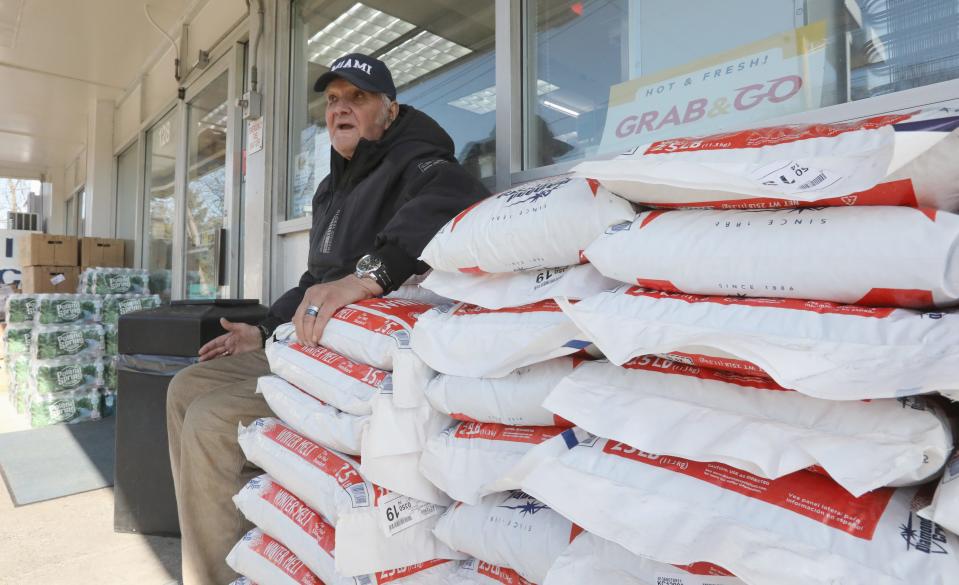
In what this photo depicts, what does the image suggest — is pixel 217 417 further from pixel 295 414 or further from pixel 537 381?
pixel 537 381

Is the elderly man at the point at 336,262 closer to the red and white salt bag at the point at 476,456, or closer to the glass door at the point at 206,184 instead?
the red and white salt bag at the point at 476,456

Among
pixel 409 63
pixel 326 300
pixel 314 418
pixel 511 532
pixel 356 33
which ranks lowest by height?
pixel 511 532

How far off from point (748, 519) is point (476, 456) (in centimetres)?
40

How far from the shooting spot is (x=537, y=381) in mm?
777

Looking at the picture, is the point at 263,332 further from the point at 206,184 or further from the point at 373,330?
the point at 206,184

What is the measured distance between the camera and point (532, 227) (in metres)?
0.78

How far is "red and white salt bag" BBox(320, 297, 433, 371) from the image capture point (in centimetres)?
95

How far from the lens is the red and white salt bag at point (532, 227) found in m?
0.73

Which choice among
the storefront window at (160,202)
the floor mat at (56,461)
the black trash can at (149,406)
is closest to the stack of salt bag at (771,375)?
the black trash can at (149,406)

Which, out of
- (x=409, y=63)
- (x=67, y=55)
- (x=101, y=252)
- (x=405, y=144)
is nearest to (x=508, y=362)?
(x=405, y=144)

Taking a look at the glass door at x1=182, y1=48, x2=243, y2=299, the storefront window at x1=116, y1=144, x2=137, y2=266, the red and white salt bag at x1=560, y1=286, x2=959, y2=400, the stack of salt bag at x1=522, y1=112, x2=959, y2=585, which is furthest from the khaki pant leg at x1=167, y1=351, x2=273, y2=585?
the storefront window at x1=116, y1=144, x2=137, y2=266

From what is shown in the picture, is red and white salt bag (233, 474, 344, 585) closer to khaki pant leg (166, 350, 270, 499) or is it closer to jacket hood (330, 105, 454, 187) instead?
khaki pant leg (166, 350, 270, 499)

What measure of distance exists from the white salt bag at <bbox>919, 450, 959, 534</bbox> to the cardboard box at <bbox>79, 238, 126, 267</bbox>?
6081 mm

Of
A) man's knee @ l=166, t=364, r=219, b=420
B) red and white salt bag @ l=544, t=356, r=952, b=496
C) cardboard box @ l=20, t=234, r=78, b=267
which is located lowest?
man's knee @ l=166, t=364, r=219, b=420
